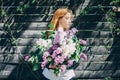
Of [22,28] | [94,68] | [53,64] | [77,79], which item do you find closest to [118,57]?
[94,68]

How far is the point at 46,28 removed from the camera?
7.18 meters

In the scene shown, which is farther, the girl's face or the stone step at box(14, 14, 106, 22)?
the stone step at box(14, 14, 106, 22)

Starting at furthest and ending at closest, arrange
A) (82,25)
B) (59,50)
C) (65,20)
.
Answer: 1. (82,25)
2. (65,20)
3. (59,50)

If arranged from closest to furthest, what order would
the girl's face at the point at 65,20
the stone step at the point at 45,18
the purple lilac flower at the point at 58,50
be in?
the purple lilac flower at the point at 58,50 < the girl's face at the point at 65,20 < the stone step at the point at 45,18

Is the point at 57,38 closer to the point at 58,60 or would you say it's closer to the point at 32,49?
the point at 58,60

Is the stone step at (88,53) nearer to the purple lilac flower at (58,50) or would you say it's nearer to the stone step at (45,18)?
the stone step at (45,18)

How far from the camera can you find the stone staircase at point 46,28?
282 inches

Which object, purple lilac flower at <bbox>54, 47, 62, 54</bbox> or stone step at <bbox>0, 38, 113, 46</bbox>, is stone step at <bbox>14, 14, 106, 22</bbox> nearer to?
stone step at <bbox>0, 38, 113, 46</bbox>

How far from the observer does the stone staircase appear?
7156 millimetres

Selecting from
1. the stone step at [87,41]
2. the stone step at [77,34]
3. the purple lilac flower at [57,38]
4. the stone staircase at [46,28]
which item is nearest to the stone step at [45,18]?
the stone staircase at [46,28]

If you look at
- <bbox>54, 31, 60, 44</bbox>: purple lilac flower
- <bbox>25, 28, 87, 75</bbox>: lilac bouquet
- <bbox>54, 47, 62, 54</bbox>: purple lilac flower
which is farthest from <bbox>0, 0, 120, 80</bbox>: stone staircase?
<bbox>54, 47, 62, 54</bbox>: purple lilac flower

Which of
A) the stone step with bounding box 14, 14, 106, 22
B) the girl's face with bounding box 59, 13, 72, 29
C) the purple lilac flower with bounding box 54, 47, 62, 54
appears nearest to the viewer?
the purple lilac flower with bounding box 54, 47, 62, 54

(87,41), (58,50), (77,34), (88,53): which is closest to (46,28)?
(77,34)

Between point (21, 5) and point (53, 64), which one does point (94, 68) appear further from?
point (21, 5)
